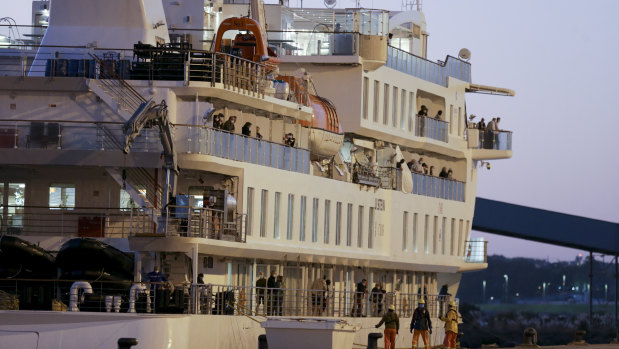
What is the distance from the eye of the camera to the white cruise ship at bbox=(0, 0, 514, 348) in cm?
4644

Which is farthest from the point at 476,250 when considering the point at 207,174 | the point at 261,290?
the point at 207,174

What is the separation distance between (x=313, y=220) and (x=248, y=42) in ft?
23.1

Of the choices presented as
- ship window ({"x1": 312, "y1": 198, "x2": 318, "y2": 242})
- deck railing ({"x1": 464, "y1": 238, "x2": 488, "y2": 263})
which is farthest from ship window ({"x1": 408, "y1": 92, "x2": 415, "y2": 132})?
ship window ({"x1": 312, "y1": 198, "x2": 318, "y2": 242})

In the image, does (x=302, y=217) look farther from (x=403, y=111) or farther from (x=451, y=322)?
(x=403, y=111)

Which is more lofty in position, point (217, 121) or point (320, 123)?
point (320, 123)

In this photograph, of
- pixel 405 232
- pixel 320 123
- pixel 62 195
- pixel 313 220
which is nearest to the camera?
pixel 62 195

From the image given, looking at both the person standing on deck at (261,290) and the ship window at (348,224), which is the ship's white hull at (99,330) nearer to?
the person standing on deck at (261,290)

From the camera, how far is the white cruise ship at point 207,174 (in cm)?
4644

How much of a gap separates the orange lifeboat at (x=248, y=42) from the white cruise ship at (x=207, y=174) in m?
0.07

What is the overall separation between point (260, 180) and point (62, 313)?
40.9ft

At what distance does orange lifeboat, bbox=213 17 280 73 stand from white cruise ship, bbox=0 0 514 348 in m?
0.07

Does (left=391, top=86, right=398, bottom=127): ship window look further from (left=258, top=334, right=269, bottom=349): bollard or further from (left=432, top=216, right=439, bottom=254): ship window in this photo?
(left=258, top=334, right=269, bottom=349): bollard

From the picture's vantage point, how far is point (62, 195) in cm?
5144

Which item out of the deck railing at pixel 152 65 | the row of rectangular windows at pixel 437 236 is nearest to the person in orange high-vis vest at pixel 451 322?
the deck railing at pixel 152 65
